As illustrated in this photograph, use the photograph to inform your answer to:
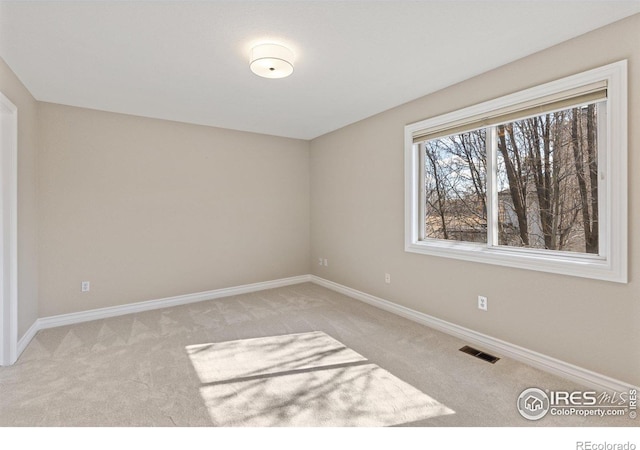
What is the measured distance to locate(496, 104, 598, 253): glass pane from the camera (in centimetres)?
227

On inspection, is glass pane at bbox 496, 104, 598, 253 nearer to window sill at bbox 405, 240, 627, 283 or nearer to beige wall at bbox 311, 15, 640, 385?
window sill at bbox 405, 240, 627, 283

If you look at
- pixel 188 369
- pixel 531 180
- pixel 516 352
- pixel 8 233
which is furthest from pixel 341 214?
pixel 8 233

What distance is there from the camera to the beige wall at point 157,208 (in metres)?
3.41

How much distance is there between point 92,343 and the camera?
9.58 feet

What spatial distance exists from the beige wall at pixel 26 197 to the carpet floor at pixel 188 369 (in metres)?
0.37

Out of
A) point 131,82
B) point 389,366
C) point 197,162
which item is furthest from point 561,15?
point 197,162

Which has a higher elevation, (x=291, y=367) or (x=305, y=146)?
(x=305, y=146)

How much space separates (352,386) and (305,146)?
4.07 meters

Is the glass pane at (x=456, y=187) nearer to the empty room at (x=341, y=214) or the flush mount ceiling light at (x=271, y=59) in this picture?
the empty room at (x=341, y=214)

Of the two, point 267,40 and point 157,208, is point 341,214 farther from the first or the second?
point 267,40

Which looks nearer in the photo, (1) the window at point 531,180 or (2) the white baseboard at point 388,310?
(1) the window at point 531,180

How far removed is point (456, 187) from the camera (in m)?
3.26

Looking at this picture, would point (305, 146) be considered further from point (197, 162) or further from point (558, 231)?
point (558, 231)

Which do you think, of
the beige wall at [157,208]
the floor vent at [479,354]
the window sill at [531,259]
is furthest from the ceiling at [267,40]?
the floor vent at [479,354]
